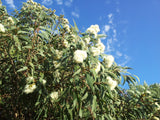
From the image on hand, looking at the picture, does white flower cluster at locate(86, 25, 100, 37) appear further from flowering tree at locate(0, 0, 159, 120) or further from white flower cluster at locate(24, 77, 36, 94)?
white flower cluster at locate(24, 77, 36, 94)

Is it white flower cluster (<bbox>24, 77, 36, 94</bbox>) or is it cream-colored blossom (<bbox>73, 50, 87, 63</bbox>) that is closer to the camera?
cream-colored blossom (<bbox>73, 50, 87, 63</bbox>)

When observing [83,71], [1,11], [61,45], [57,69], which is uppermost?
[1,11]

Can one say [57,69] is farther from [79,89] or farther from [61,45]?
[61,45]

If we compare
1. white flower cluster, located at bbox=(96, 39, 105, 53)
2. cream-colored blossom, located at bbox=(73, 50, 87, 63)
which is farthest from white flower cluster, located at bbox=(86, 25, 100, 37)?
cream-colored blossom, located at bbox=(73, 50, 87, 63)

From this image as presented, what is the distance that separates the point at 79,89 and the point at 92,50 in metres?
0.52

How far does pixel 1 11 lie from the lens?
311 centimetres

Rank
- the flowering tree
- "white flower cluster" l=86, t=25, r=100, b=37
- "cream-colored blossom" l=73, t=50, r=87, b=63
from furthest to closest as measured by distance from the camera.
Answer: "white flower cluster" l=86, t=25, r=100, b=37 → the flowering tree → "cream-colored blossom" l=73, t=50, r=87, b=63

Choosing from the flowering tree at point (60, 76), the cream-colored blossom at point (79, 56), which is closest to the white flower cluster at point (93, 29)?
the flowering tree at point (60, 76)

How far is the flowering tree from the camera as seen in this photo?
183 centimetres

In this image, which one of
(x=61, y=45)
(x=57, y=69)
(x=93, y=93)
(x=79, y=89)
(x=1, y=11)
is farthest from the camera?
(x=1, y=11)

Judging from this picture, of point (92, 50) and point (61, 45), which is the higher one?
point (61, 45)

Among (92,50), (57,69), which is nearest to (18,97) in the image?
(57,69)

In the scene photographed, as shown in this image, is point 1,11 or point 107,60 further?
point 1,11

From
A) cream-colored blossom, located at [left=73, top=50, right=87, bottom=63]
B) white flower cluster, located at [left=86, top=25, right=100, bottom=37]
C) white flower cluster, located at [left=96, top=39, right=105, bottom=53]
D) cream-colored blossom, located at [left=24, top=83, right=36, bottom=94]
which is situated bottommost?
cream-colored blossom, located at [left=24, top=83, right=36, bottom=94]
